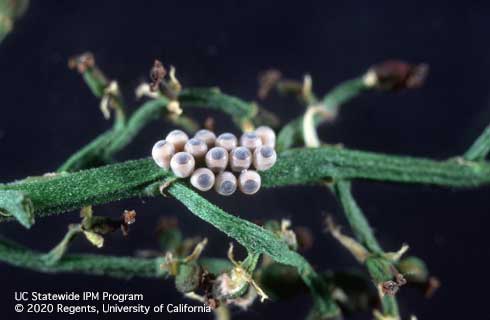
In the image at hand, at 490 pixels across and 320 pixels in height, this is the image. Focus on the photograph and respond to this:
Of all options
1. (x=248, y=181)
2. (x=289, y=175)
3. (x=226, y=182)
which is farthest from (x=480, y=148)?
(x=226, y=182)

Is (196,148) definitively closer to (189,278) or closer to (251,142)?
(251,142)

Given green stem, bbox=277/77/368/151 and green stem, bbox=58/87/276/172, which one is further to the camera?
green stem, bbox=277/77/368/151

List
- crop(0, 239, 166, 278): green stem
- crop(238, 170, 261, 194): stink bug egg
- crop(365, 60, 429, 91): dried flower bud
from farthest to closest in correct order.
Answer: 1. crop(365, 60, 429, 91): dried flower bud
2. crop(0, 239, 166, 278): green stem
3. crop(238, 170, 261, 194): stink bug egg

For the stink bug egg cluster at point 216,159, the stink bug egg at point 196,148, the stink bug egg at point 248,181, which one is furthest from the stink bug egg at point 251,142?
the stink bug egg at point 196,148

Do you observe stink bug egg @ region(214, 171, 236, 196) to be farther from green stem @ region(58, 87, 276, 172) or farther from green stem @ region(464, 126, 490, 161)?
green stem @ region(464, 126, 490, 161)

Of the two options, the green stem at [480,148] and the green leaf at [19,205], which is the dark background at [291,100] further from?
the green leaf at [19,205]

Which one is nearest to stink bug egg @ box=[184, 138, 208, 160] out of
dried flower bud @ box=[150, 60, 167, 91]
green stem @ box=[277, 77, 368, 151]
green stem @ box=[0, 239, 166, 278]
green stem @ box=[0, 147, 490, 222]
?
green stem @ box=[0, 147, 490, 222]
